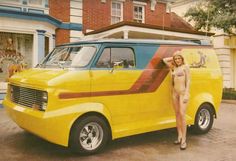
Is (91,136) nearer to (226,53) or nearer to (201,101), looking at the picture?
(201,101)

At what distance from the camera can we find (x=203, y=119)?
321 inches

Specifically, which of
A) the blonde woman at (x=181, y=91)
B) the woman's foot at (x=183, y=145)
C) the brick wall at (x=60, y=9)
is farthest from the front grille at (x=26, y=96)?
the brick wall at (x=60, y=9)

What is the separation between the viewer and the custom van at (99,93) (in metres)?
5.76

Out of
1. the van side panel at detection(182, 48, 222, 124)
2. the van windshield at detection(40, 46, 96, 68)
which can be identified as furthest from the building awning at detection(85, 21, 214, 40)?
the van windshield at detection(40, 46, 96, 68)

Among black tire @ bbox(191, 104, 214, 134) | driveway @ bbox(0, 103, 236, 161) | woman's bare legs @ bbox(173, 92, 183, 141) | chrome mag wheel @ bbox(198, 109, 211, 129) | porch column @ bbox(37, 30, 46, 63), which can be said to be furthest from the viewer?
porch column @ bbox(37, 30, 46, 63)

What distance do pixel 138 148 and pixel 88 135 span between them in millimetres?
1166

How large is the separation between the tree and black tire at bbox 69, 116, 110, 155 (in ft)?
41.3

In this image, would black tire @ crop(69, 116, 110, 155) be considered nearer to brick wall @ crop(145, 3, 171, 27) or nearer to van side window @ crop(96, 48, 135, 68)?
van side window @ crop(96, 48, 135, 68)

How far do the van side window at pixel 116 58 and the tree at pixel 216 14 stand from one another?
1141cm

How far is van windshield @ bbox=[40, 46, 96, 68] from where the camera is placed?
6.34m

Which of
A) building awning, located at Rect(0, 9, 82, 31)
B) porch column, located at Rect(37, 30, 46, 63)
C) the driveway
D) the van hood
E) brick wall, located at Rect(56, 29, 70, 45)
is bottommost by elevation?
the driveway

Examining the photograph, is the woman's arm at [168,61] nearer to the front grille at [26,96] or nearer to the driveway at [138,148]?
the driveway at [138,148]

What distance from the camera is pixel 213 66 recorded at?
820 centimetres

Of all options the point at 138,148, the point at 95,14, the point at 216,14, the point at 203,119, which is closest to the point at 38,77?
the point at 138,148
